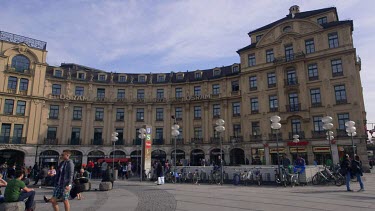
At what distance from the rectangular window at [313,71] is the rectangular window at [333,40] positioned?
2.93 metres

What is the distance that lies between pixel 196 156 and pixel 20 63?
92.8 ft

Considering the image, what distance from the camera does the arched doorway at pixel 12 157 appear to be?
117 feet

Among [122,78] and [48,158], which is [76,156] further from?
[122,78]

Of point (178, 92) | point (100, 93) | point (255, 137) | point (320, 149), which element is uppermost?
point (178, 92)

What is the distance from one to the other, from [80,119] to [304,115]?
31.5m

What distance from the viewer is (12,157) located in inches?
1432

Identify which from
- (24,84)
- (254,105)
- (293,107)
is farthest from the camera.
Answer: (24,84)

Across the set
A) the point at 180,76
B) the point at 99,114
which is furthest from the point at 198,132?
the point at 99,114

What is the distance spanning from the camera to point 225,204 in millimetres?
9945

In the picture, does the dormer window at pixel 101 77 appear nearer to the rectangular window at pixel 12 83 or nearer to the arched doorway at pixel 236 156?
the rectangular window at pixel 12 83

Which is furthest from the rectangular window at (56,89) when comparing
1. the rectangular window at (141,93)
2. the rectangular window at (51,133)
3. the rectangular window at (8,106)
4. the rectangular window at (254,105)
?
the rectangular window at (254,105)

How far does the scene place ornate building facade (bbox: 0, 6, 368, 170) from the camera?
32.6 meters

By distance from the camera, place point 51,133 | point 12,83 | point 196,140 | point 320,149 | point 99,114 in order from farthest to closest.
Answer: point 99,114 < point 196,140 < point 51,133 < point 12,83 < point 320,149

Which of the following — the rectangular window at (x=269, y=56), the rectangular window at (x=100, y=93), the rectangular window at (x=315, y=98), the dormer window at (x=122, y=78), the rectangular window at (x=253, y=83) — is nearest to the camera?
the rectangular window at (x=315, y=98)
